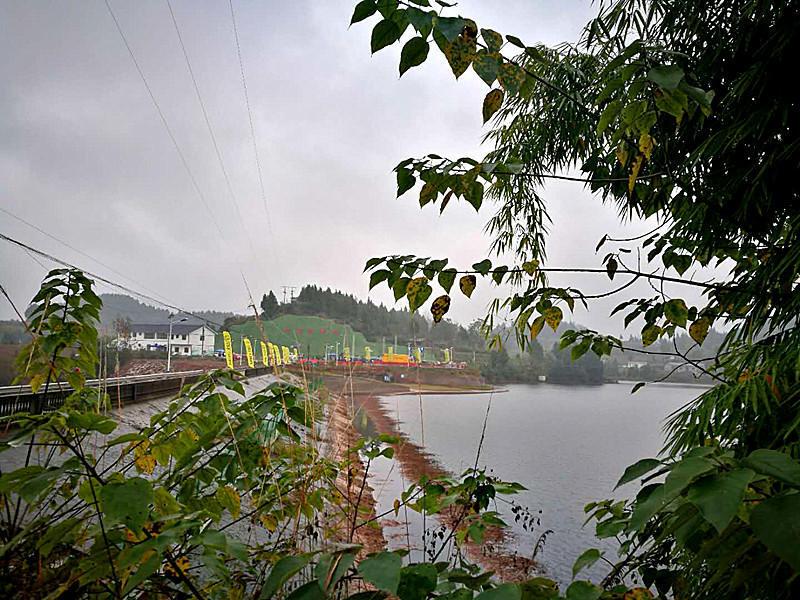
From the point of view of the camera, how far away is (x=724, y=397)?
3.22ft

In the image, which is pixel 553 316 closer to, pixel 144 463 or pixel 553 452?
pixel 144 463

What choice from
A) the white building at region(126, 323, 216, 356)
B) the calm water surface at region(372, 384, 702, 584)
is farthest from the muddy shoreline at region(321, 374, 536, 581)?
the white building at region(126, 323, 216, 356)

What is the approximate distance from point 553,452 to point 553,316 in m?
6.11

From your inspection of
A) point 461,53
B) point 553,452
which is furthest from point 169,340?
point 553,452

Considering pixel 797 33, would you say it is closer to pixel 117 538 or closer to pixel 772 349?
pixel 772 349

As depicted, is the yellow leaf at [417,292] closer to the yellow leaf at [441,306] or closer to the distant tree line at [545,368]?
the yellow leaf at [441,306]

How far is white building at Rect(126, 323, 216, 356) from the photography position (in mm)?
2279

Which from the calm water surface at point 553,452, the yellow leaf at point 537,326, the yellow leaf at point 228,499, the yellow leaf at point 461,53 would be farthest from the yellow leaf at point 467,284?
the calm water surface at point 553,452

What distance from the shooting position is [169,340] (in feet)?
8.85

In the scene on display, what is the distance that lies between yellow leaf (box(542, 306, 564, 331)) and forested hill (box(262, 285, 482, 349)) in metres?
0.22

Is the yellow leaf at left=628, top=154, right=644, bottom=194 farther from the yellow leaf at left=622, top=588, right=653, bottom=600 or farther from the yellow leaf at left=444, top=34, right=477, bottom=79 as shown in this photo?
the yellow leaf at left=622, top=588, right=653, bottom=600

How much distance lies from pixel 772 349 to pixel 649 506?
30.6 inches

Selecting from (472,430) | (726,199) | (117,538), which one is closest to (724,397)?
(726,199)

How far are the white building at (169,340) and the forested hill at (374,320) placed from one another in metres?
0.54
